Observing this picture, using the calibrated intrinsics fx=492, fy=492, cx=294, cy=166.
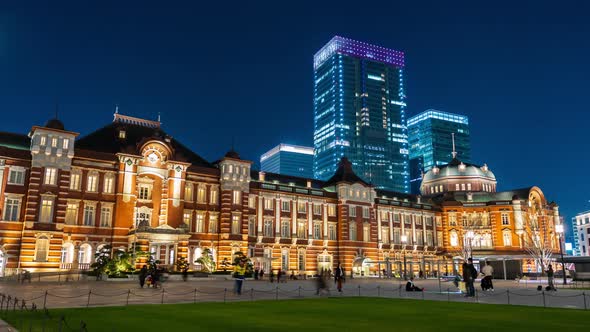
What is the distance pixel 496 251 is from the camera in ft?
270

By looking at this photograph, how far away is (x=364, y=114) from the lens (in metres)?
175

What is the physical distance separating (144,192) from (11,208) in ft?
42.3

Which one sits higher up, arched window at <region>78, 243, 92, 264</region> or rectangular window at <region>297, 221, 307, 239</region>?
rectangular window at <region>297, 221, 307, 239</region>

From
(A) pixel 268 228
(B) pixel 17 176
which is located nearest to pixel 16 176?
(B) pixel 17 176

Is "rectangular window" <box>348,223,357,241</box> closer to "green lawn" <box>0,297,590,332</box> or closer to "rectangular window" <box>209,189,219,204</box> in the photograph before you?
"rectangular window" <box>209,189,219,204</box>

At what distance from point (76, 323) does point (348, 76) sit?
167 m

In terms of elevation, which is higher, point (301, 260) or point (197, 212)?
point (197, 212)

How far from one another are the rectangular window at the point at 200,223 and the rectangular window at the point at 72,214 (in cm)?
1331

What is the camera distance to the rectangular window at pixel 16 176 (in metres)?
47.0

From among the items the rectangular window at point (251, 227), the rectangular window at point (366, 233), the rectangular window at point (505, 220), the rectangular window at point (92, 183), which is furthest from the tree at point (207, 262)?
the rectangular window at point (505, 220)

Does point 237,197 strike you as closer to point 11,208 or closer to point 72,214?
point 72,214

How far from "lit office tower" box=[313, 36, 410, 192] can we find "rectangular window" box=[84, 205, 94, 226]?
125 m

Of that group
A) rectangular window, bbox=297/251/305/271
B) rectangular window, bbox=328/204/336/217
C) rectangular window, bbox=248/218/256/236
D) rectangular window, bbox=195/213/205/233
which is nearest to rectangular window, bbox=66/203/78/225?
rectangular window, bbox=195/213/205/233

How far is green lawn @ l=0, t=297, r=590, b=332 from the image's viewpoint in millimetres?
14977
